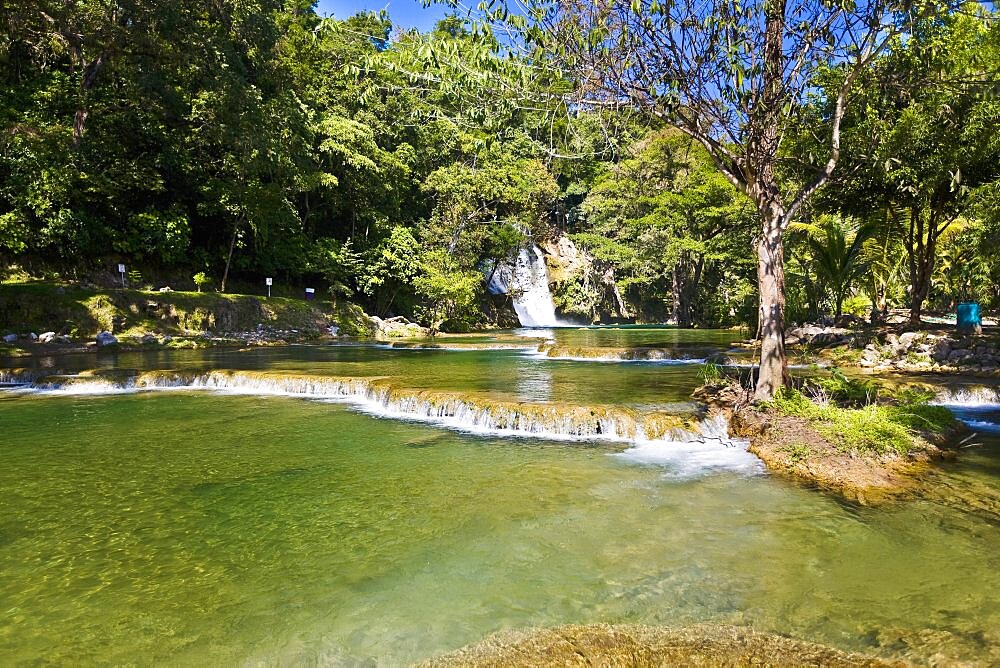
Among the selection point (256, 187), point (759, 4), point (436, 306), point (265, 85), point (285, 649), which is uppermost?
point (265, 85)

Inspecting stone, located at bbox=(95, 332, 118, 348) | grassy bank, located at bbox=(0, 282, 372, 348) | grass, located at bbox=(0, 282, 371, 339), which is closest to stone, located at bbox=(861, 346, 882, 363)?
grassy bank, located at bbox=(0, 282, 372, 348)

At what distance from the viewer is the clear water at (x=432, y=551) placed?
3799 millimetres

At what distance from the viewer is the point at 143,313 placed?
2216 centimetres

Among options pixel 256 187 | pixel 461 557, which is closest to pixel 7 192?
pixel 256 187

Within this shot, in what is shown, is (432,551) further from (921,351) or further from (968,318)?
(968,318)

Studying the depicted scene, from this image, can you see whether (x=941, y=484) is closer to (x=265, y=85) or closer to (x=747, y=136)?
(x=747, y=136)

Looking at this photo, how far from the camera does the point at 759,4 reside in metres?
7.49

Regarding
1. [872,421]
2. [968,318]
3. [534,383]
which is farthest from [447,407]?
[968,318]

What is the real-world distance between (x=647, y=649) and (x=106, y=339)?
22986 millimetres

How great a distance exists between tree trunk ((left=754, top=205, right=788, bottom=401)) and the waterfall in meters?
34.2

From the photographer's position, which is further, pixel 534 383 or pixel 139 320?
pixel 139 320

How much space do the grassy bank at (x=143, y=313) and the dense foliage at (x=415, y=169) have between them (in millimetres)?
2230

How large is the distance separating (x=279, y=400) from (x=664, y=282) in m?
38.8

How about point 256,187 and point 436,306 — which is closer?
point 256,187
